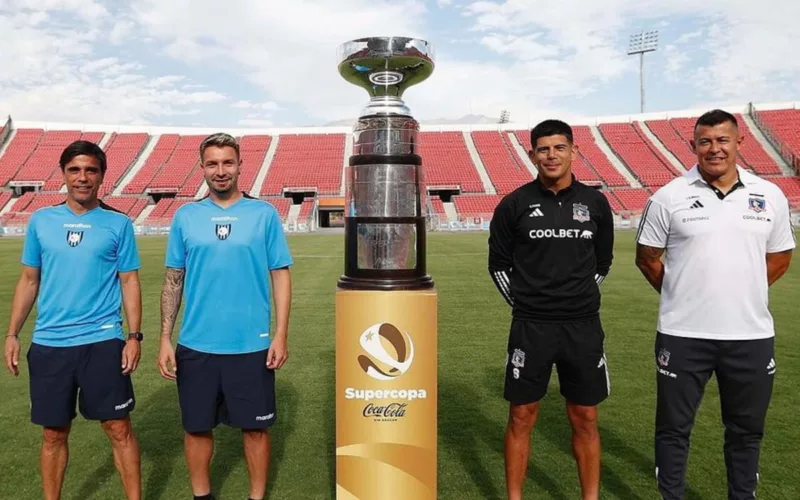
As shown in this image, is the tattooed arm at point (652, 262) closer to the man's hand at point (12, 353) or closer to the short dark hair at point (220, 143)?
the short dark hair at point (220, 143)

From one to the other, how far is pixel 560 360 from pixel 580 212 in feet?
2.41

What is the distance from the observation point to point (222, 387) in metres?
2.84

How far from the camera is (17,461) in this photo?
3682 mm

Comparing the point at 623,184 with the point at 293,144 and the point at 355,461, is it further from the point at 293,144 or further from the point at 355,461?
the point at 355,461

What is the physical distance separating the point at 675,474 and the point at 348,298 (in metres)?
1.75

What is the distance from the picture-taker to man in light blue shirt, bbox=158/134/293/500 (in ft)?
9.06

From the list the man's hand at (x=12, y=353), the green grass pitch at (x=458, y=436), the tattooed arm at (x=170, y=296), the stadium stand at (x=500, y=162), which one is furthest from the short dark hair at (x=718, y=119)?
the stadium stand at (x=500, y=162)

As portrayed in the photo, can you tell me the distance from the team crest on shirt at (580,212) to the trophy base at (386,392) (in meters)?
0.81

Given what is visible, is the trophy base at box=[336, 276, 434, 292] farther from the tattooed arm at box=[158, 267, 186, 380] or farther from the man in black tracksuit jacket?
the tattooed arm at box=[158, 267, 186, 380]

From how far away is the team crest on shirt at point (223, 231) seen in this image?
2.75 meters

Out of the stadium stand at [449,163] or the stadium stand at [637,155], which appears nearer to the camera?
the stadium stand at [637,155]

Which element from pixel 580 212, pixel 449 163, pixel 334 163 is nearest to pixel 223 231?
pixel 580 212

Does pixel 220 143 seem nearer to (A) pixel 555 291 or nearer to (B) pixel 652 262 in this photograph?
(A) pixel 555 291

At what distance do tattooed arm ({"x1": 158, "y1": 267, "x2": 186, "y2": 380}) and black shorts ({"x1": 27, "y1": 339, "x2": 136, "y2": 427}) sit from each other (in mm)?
222
